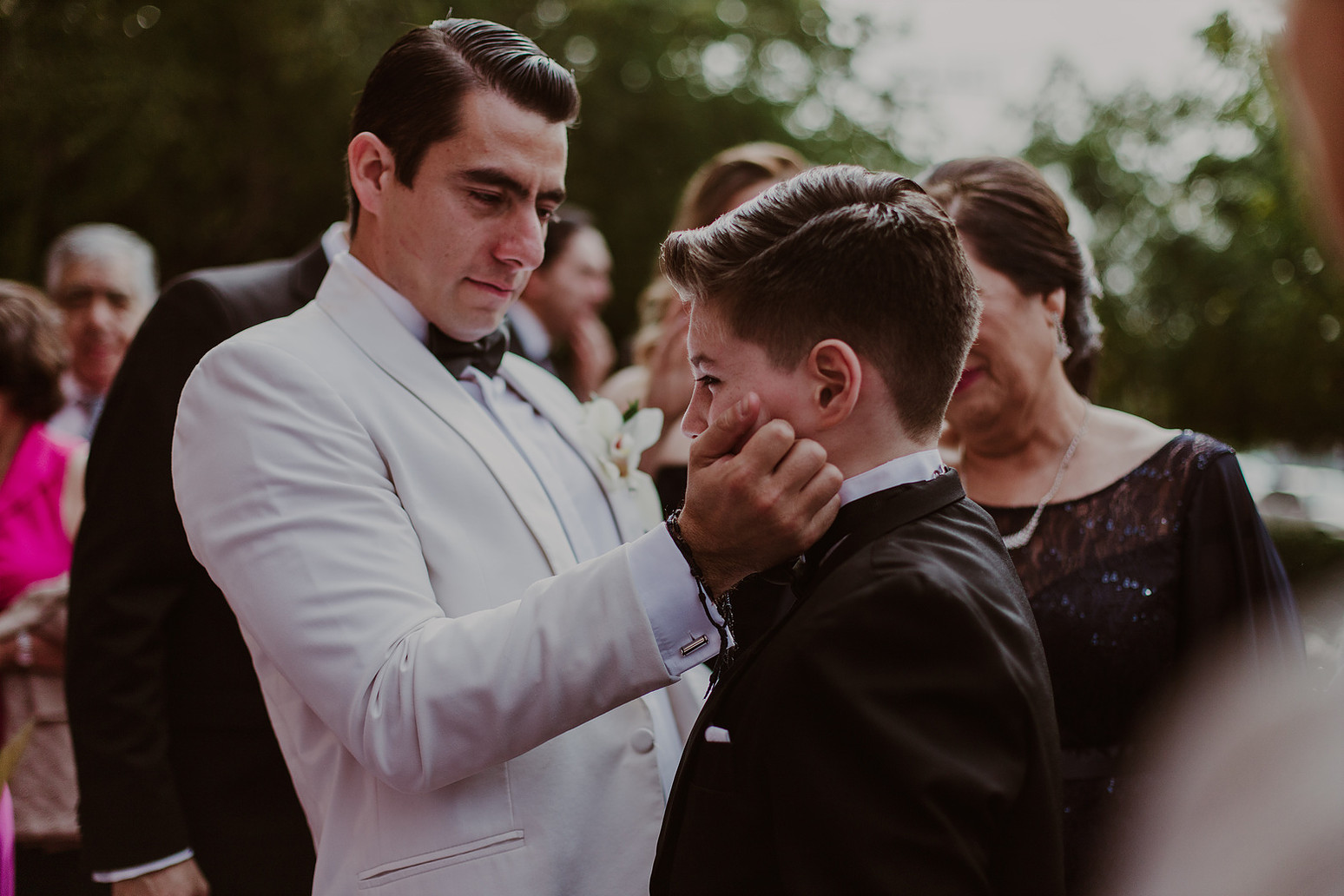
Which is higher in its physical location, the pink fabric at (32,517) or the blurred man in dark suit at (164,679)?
the pink fabric at (32,517)

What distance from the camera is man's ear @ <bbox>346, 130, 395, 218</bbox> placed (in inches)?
90.5

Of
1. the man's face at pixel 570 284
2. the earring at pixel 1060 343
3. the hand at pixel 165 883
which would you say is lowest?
A: the hand at pixel 165 883

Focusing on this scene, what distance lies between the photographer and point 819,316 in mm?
1605

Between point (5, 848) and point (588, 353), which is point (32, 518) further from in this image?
point (588, 353)

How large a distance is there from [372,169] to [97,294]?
3.16m

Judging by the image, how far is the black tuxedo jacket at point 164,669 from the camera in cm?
254

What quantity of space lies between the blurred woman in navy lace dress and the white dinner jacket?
3.94 feet

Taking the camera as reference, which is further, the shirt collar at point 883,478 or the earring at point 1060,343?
the earring at point 1060,343

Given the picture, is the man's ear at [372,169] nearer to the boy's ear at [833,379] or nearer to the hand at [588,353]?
the boy's ear at [833,379]

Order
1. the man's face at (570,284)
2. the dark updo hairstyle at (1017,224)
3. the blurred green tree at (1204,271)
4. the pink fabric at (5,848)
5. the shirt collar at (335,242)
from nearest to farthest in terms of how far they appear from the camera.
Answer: the pink fabric at (5,848), the dark updo hairstyle at (1017,224), the shirt collar at (335,242), the man's face at (570,284), the blurred green tree at (1204,271)

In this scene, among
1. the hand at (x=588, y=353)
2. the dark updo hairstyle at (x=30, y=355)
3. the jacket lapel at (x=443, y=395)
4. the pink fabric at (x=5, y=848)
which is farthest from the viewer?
the hand at (x=588, y=353)

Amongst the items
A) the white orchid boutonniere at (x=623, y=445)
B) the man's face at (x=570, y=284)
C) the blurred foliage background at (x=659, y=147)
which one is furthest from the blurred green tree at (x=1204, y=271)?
the white orchid boutonniere at (x=623, y=445)

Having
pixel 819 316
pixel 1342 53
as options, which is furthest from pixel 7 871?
pixel 1342 53

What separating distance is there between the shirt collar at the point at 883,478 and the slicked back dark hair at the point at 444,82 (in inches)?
48.6
